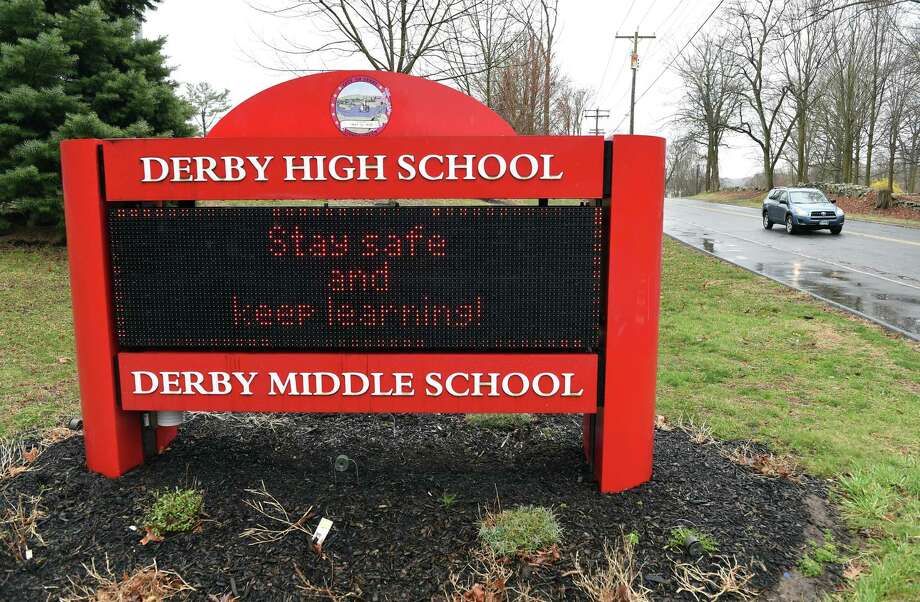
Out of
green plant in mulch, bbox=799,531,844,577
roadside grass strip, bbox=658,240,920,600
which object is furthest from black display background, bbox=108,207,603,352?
roadside grass strip, bbox=658,240,920,600

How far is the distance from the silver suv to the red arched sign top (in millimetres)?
21042

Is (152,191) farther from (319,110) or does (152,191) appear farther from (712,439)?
(712,439)

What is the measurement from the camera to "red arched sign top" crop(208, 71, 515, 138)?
11.3ft

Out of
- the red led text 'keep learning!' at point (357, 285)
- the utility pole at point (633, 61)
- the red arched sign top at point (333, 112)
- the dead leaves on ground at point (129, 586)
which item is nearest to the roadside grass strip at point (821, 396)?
the red led text 'keep learning!' at point (357, 285)

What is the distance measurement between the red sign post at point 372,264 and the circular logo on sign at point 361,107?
1cm

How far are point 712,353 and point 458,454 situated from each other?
170 inches

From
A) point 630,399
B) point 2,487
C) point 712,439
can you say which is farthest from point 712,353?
point 2,487

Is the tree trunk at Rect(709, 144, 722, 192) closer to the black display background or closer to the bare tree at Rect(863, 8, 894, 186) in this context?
the bare tree at Rect(863, 8, 894, 186)

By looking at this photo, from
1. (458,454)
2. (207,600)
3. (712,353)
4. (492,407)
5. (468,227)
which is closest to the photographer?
(207,600)

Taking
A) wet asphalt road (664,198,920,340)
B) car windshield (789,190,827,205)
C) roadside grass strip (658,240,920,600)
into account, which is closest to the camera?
roadside grass strip (658,240,920,600)

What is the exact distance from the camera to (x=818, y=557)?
314cm

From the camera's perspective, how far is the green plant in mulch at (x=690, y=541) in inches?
122

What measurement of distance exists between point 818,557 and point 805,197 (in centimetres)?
2240

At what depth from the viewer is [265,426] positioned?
4.62m
